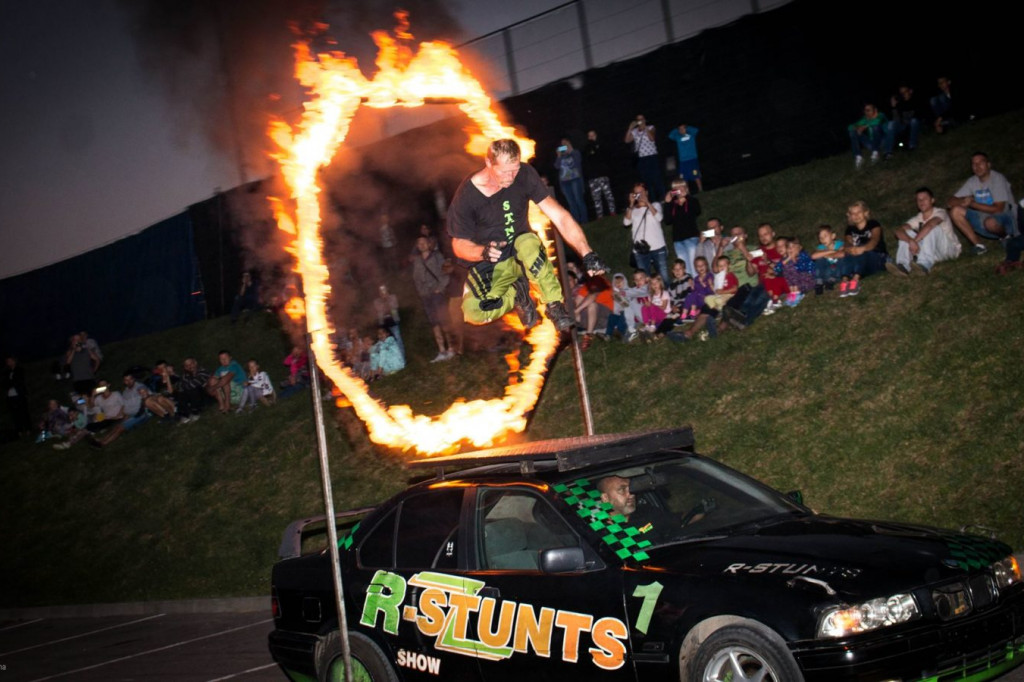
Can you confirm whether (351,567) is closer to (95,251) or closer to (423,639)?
(423,639)

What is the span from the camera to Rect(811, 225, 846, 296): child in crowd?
1323 centimetres

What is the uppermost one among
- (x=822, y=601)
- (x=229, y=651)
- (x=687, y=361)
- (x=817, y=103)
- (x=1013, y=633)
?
(x=817, y=103)

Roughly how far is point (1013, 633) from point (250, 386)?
15381 mm

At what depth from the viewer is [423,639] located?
5855mm

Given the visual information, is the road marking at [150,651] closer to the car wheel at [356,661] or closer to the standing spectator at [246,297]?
the car wheel at [356,661]

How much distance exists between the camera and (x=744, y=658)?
15.3 ft

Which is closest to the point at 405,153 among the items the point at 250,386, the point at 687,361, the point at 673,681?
the point at 250,386

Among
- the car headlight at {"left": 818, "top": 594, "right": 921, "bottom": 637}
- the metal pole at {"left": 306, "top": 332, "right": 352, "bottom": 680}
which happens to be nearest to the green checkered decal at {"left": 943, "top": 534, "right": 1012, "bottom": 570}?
the car headlight at {"left": 818, "top": 594, "right": 921, "bottom": 637}

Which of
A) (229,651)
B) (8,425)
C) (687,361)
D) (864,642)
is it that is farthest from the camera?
(8,425)

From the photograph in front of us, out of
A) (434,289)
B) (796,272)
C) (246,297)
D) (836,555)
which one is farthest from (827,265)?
(246,297)

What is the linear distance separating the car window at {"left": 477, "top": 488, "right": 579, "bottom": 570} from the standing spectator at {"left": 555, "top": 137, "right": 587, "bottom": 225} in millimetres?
14094

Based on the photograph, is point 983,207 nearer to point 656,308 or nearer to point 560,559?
point 656,308

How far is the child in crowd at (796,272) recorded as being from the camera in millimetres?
13430

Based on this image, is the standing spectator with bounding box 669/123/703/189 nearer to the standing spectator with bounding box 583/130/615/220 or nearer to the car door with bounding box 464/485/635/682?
the standing spectator with bounding box 583/130/615/220
